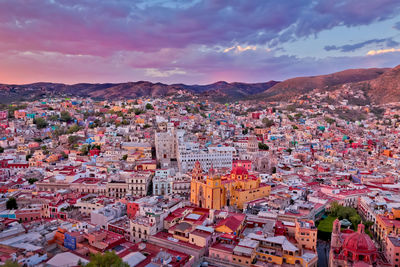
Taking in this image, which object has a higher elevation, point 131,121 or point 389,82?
point 389,82

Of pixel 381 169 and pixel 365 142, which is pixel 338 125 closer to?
pixel 365 142

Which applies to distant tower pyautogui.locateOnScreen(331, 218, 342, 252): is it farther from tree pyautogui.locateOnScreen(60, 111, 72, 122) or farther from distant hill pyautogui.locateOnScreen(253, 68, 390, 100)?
distant hill pyautogui.locateOnScreen(253, 68, 390, 100)

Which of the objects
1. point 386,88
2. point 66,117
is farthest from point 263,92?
point 66,117

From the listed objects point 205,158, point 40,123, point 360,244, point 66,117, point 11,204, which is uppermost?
point 66,117

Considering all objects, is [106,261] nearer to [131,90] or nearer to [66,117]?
[66,117]

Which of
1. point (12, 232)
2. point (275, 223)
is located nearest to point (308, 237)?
point (275, 223)

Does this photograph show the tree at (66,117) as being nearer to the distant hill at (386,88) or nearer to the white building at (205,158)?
the white building at (205,158)
